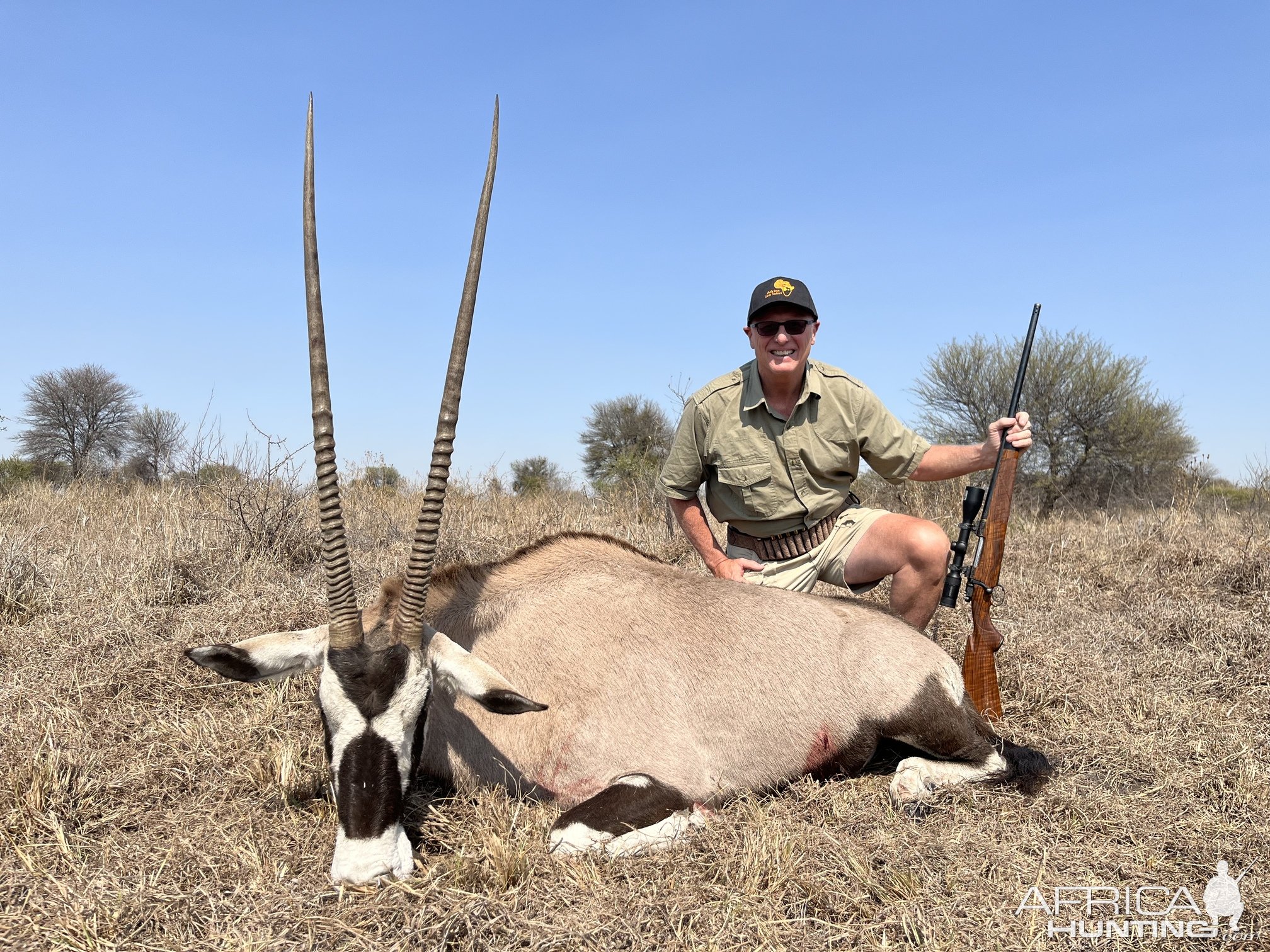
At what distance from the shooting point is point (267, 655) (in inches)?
122

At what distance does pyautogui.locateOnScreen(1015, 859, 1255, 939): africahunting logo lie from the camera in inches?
105

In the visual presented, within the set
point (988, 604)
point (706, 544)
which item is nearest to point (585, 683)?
point (706, 544)

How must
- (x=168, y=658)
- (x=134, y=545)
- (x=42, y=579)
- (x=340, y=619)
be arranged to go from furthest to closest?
(x=134, y=545), (x=42, y=579), (x=168, y=658), (x=340, y=619)

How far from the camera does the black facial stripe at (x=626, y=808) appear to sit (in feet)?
10.1

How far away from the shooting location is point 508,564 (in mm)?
4195

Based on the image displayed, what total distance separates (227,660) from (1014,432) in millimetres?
4106

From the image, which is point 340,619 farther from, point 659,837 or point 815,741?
point 815,741

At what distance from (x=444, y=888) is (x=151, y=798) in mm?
1516

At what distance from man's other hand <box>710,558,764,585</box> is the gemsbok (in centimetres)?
68

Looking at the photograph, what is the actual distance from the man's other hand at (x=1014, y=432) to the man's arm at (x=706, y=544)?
1523 millimetres

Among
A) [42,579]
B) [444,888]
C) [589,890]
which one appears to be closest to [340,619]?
[444,888]

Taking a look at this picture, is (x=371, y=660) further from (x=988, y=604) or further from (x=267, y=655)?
(x=988, y=604)

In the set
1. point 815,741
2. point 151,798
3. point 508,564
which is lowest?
point 151,798

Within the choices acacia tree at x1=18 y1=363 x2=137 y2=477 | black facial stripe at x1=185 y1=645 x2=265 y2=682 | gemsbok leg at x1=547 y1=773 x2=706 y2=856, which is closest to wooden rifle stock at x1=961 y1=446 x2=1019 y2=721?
gemsbok leg at x1=547 y1=773 x2=706 y2=856
